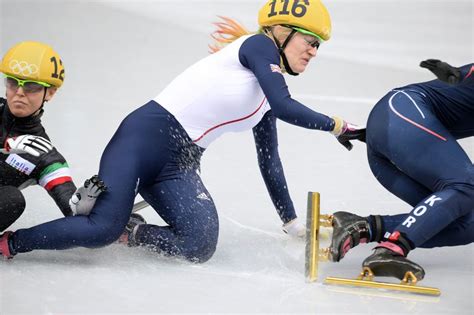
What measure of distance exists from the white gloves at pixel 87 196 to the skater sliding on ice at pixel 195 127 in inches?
1.3

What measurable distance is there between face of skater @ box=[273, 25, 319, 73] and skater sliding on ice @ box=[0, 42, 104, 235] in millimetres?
1008

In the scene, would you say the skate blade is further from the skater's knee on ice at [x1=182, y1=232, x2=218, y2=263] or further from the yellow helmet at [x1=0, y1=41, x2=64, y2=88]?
the yellow helmet at [x1=0, y1=41, x2=64, y2=88]

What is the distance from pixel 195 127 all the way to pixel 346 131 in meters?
0.65

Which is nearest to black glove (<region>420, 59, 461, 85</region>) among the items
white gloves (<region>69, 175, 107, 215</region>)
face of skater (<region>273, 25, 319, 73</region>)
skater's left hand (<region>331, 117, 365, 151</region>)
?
skater's left hand (<region>331, 117, 365, 151</region>)

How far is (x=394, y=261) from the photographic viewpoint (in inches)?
150

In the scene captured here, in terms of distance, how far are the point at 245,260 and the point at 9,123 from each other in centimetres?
119

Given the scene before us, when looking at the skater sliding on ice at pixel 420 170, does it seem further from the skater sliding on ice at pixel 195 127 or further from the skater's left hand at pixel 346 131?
the skater sliding on ice at pixel 195 127

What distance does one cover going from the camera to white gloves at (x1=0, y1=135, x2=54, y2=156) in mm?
4195

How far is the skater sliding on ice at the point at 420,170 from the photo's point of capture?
12.8ft

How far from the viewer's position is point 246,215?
500cm

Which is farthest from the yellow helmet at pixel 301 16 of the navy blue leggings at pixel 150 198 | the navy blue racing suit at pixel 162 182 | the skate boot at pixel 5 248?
the skate boot at pixel 5 248

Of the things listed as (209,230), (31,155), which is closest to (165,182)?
(209,230)

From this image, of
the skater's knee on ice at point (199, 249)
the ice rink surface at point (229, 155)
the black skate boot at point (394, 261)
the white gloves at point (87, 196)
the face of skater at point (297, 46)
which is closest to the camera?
the ice rink surface at point (229, 155)

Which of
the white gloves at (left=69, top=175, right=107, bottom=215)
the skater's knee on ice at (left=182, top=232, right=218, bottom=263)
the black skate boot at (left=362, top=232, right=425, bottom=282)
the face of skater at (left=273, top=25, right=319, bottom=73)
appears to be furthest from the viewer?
the face of skater at (left=273, top=25, right=319, bottom=73)
